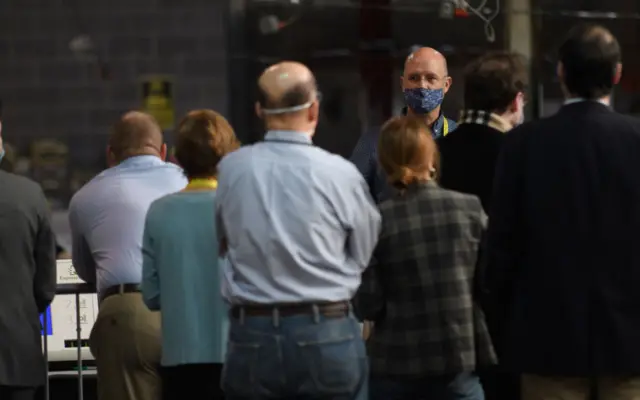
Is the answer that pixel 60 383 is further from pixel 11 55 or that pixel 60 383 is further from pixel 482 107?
pixel 11 55

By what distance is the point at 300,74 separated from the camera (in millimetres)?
4074

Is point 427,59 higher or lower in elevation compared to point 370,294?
higher

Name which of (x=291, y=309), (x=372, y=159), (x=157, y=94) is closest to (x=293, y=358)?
(x=291, y=309)

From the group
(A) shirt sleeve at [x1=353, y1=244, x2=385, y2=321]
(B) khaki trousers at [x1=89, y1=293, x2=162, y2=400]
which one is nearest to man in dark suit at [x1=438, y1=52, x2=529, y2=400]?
(A) shirt sleeve at [x1=353, y1=244, x2=385, y2=321]

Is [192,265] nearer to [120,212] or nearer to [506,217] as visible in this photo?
[120,212]

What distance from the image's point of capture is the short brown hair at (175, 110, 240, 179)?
4.64m

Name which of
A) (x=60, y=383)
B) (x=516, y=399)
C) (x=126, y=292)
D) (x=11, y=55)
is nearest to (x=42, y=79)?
(x=11, y=55)

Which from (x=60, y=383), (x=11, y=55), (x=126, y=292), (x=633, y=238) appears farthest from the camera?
(x=11, y=55)

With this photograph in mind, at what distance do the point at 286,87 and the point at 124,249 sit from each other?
125 cm

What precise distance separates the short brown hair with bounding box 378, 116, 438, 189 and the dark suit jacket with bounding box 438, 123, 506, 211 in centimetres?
32

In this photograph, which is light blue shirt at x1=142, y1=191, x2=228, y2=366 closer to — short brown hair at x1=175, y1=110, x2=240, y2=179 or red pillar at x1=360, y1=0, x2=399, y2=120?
short brown hair at x1=175, y1=110, x2=240, y2=179

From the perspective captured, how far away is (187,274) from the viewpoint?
464cm

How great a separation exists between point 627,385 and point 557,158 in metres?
0.62

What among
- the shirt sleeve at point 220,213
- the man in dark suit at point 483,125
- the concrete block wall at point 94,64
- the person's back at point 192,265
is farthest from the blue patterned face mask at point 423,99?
the concrete block wall at point 94,64
